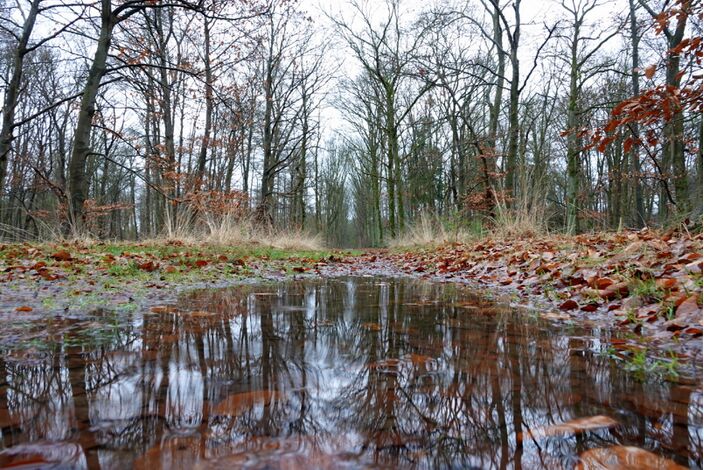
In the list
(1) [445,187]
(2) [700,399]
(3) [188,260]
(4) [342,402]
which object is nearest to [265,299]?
(4) [342,402]

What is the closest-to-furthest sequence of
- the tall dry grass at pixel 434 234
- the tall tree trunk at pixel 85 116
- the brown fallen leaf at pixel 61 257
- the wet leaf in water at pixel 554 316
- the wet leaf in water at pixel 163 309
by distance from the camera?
the wet leaf in water at pixel 554 316 < the wet leaf in water at pixel 163 309 < the brown fallen leaf at pixel 61 257 < the tall tree trunk at pixel 85 116 < the tall dry grass at pixel 434 234

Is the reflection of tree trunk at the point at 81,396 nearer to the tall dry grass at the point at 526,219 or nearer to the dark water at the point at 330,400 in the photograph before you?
the dark water at the point at 330,400

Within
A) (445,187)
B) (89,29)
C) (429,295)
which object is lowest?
(429,295)

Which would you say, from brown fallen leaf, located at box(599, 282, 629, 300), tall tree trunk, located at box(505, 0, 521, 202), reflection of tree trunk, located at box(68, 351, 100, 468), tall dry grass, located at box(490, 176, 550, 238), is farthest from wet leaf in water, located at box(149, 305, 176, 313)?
tall tree trunk, located at box(505, 0, 521, 202)

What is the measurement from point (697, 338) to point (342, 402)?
4.63 feet

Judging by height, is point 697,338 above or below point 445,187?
below

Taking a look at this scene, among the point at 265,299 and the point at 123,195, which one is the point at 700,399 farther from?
the point at 123,195

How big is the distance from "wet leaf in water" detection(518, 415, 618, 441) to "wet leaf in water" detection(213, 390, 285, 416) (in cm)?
57

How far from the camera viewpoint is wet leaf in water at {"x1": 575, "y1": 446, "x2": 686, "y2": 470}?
63 cm

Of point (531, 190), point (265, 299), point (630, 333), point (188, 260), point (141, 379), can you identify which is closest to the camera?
point (141, 379)

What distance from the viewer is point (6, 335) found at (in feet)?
4.87

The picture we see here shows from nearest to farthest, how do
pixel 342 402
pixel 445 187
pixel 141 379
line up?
pixel 342 402, pixel 141 379, pixel 445 187

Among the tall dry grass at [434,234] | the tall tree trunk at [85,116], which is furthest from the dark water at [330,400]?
the tall dry grass at [434,234]

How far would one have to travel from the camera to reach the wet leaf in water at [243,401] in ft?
2.78
